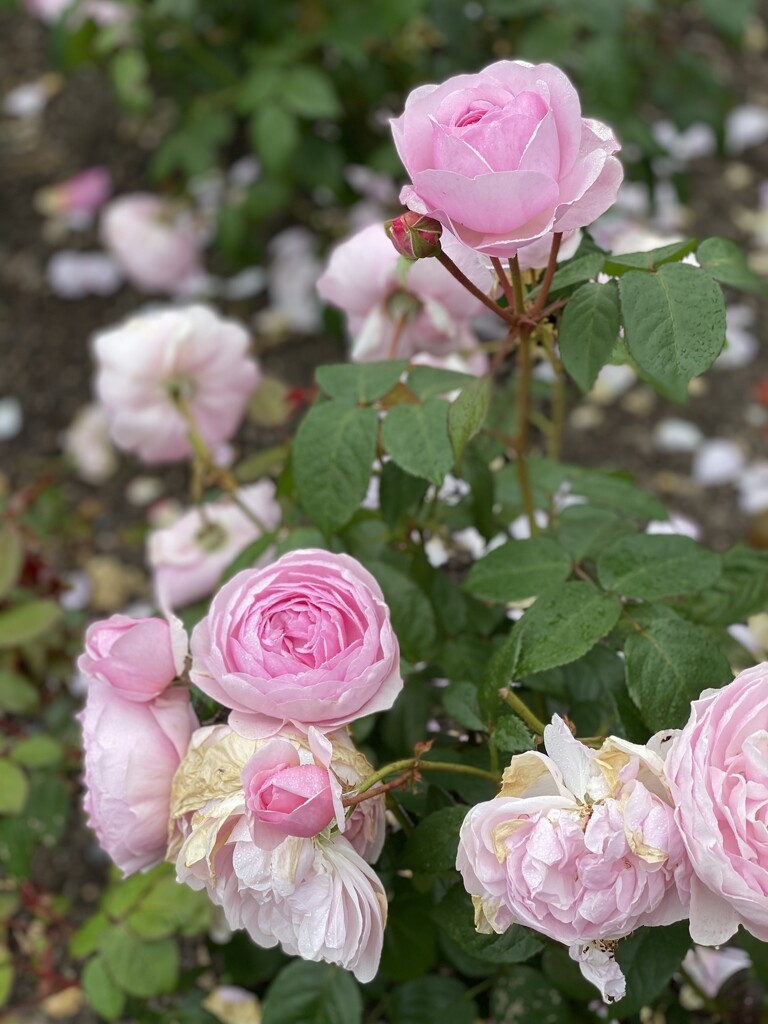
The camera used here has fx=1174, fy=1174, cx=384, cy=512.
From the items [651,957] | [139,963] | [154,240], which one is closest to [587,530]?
[651,957]

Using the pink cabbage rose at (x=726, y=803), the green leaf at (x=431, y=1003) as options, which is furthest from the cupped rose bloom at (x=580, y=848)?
the green leaf at (x=431, y=1003)

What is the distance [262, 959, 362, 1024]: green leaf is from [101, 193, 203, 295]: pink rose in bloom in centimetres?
156

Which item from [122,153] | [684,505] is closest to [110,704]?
[684,505]

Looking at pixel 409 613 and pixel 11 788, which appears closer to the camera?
pixel 409 613

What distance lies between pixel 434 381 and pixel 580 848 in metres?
0.37

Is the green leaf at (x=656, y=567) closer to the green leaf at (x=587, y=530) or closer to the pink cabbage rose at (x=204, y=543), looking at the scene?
the green leaf at (x=587, y=530)

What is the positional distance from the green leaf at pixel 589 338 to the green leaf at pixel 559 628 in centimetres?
15

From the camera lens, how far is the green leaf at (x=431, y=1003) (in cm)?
90

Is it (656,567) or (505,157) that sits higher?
(505,157)

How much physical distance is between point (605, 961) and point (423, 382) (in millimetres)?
408

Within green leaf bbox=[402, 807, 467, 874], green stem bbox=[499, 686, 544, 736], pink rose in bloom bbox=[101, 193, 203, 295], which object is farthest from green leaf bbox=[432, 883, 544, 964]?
pink rose in bloom bbox=[101, 193, 203, 295]

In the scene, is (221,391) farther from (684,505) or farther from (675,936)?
(684,505)

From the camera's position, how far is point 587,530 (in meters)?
0.88

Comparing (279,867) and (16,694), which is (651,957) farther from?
(16,694)
